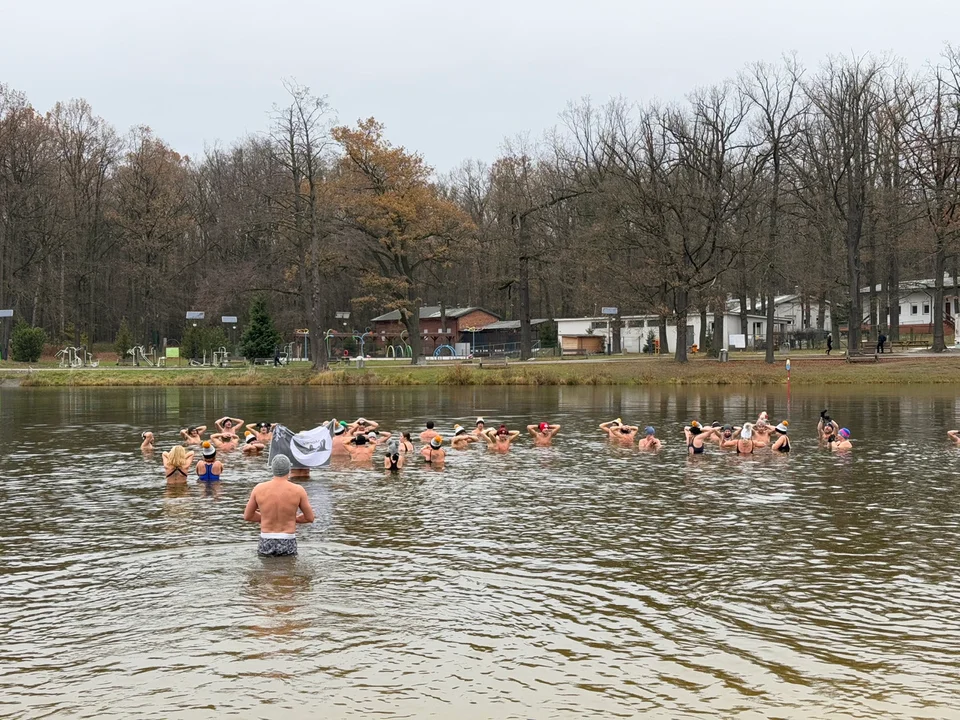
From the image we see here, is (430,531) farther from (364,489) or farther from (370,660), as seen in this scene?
(370,660)

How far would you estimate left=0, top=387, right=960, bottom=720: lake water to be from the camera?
910 cm

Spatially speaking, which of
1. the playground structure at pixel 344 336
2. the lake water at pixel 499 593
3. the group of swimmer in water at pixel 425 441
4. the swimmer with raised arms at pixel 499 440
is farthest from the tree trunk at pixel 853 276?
the swimmer with raised arms at pixel 499 440

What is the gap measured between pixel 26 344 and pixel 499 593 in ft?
222

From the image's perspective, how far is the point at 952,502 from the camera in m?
18.2

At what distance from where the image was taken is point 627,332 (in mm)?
90812

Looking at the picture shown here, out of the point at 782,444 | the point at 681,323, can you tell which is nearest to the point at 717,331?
the point at 681,323

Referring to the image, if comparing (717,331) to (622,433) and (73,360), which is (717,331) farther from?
(622,433)

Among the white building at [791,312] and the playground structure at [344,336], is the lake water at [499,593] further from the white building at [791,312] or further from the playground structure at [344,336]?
the white building at [791,312]

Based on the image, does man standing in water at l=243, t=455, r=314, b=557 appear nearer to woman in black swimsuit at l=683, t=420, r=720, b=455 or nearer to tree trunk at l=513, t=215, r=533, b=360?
woman in black swimsuit at l=683, t=420, r=720, b=455

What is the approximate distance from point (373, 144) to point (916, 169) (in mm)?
36304

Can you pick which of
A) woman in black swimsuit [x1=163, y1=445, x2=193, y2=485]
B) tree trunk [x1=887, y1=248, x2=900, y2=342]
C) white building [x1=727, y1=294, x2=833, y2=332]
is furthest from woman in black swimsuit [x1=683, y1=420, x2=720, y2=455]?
white building [x1=727, y1=294, x2=833, y2=332]

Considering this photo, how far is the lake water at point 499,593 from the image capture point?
29.9ft

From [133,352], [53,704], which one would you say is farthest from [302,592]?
[133,352]

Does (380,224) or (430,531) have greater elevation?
(380,224)
